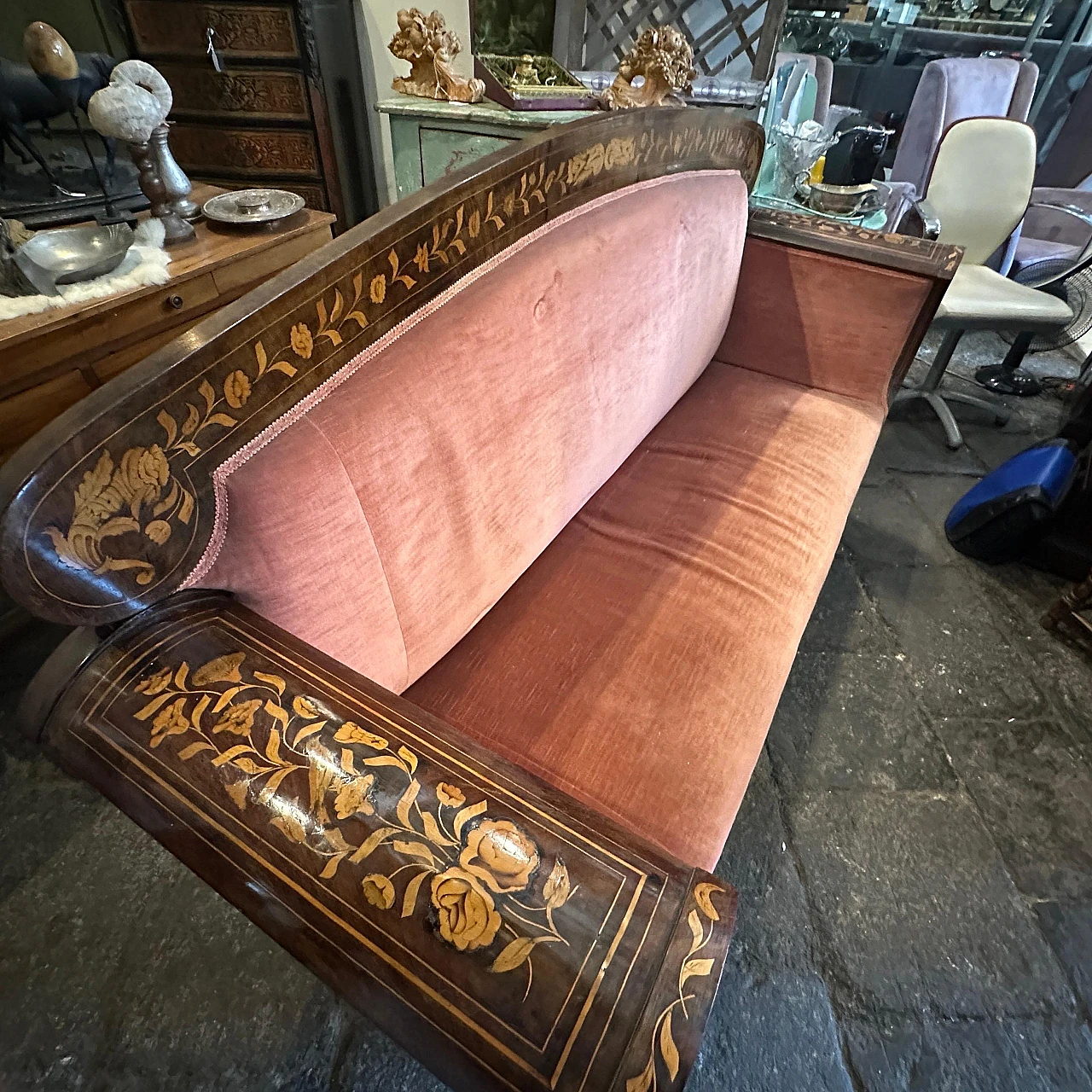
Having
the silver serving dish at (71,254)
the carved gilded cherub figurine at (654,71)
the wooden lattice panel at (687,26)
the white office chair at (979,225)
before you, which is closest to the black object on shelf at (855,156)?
the white office chair at (979,225)

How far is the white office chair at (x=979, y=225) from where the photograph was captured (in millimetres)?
1894

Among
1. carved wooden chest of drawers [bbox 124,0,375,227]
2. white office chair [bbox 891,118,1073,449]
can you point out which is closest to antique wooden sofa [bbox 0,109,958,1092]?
white office chair [bbox 891,118,1073,449]

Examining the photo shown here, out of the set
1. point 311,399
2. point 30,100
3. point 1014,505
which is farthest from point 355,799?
point 30,100

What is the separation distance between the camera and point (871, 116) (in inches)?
122

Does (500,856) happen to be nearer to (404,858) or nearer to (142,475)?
(404,858)

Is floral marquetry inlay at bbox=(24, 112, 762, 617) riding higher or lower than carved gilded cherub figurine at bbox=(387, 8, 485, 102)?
lower

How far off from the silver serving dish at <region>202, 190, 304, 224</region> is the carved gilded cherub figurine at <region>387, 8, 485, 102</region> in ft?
1.73

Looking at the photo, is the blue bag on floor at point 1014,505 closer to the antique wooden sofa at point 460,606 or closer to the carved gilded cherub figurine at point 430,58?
the antique wooden sofa at point 460,606

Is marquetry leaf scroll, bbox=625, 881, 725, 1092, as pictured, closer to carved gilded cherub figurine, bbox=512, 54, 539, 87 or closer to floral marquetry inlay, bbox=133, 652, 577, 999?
floral marquetry inlay, bbox=133, 652, 577, 999

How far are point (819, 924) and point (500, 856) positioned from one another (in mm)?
903

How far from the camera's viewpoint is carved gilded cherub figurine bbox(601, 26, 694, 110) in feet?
5.14

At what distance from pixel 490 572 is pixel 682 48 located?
1559mm

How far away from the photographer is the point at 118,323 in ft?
4.16

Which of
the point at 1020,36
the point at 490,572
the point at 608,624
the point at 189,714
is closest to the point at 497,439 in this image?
the point at 490,572
